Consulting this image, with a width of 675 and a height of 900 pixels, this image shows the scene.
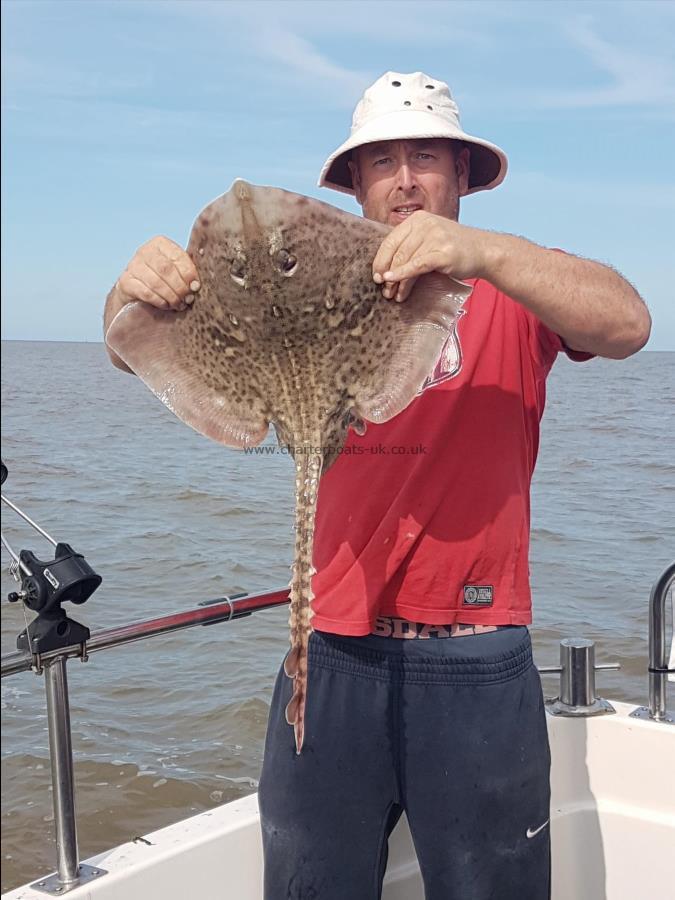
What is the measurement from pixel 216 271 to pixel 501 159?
1045 millimetres

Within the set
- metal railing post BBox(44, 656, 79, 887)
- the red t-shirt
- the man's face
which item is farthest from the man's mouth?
metal railing post BBox(44, 656, 79, 887)

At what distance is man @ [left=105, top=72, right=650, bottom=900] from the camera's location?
2297 millimetres

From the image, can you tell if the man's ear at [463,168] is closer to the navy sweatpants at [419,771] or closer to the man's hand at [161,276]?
the man's hand at [161,276]

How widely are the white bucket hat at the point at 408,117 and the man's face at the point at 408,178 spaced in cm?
6

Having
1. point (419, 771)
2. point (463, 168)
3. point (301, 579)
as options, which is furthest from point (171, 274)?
point (419, 771)

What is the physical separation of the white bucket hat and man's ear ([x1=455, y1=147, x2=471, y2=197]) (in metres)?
0.02

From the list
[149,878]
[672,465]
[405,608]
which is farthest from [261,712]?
[672,465]

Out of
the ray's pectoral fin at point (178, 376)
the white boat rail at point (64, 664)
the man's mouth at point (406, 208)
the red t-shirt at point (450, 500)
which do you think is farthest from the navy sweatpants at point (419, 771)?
the man's mouth at point (406, 208)

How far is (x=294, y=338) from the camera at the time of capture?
185 cm

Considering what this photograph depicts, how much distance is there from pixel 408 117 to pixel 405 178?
0.15 m

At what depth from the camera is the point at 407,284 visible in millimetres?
1830

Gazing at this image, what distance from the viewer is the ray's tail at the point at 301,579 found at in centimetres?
178

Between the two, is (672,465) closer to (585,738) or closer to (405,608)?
(585,738)

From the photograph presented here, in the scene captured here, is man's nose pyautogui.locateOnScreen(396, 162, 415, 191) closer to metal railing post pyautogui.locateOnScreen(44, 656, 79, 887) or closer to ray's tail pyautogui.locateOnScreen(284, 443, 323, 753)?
ray's tail pyautogui.locateOnScreen(284, 443, 323, 753)
